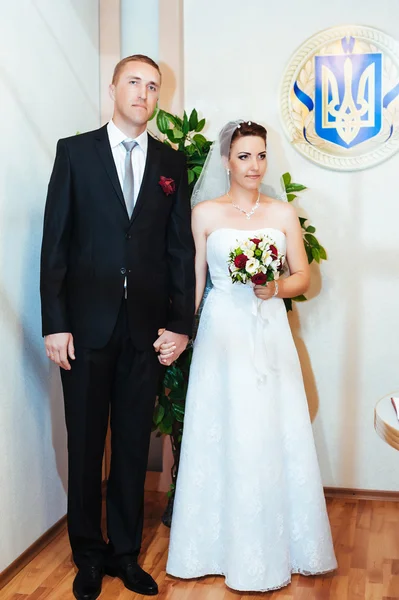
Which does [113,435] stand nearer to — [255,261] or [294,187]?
[255,261]

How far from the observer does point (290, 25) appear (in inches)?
159

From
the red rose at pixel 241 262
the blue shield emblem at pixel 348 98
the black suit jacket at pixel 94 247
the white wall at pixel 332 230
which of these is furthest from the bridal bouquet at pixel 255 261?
the blue shield emblem at pixel 348 98

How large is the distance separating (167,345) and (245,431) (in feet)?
1.50

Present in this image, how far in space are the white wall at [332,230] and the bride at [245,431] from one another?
0.78 meters

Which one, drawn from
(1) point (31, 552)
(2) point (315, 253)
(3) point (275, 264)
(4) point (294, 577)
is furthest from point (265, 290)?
(1) point (31, 552)

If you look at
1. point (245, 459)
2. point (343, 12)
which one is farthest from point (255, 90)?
point (245, 459)

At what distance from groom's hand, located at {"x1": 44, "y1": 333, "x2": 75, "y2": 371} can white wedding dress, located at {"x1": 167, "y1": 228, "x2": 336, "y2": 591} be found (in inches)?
21.8

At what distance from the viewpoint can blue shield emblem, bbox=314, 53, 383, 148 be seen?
3.96 metres

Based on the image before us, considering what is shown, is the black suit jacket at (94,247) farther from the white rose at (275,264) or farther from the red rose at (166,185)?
the white rose at (275,264)

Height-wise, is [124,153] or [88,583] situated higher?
[124,153]

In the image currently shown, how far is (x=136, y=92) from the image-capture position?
300 cm

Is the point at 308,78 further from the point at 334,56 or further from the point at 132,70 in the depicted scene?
the point at 132,70

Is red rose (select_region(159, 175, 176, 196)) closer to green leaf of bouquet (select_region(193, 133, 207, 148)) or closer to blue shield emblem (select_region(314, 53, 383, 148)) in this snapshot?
green leaf of bouquet (select_region(193, 133, 207, 148))

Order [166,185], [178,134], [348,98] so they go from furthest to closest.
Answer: [348,98] → [178,134] → [166,185]
